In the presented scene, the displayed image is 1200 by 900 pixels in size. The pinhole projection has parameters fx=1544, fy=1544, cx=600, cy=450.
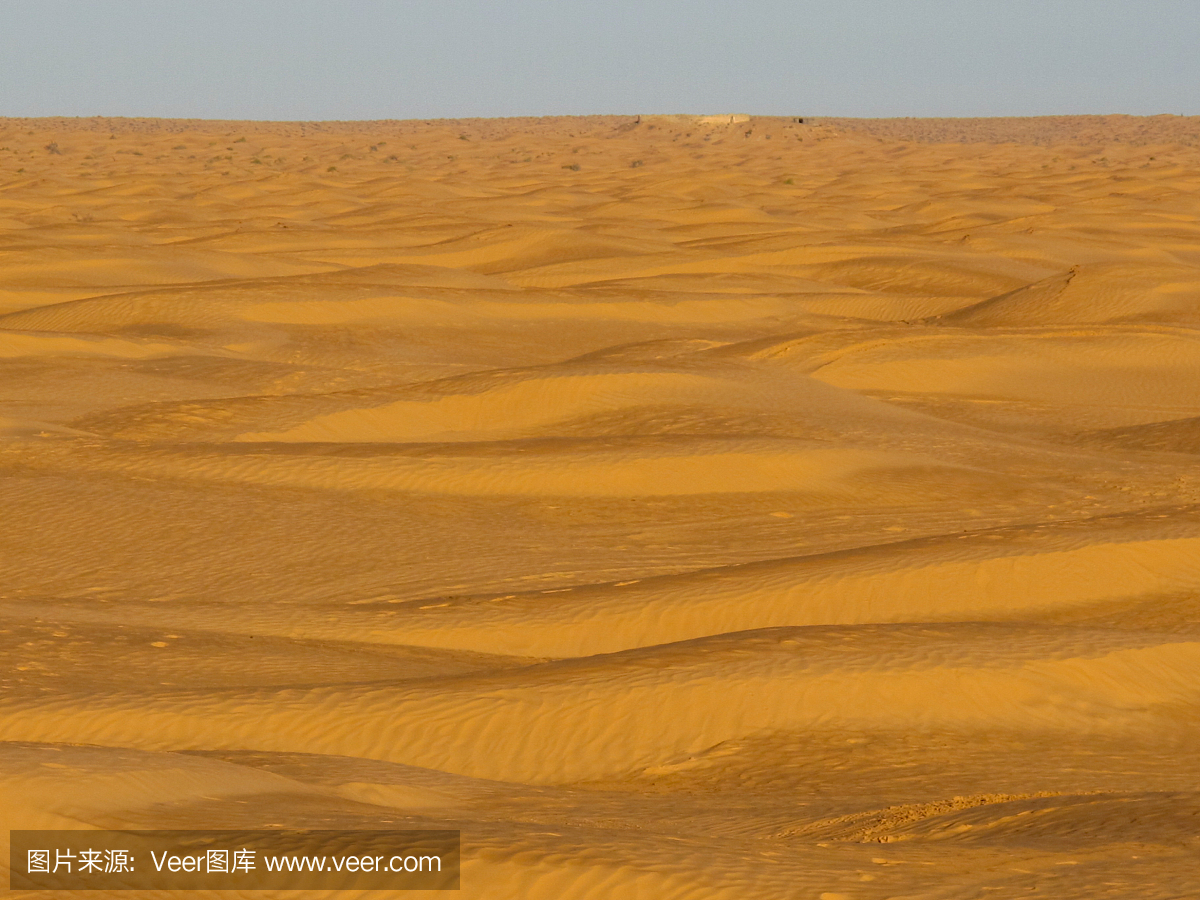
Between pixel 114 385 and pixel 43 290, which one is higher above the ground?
pixel 43 290

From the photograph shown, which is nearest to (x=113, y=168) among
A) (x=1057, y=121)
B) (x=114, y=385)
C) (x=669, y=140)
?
(x=669, y=140)

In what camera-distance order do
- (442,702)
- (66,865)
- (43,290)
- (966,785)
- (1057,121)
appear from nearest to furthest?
(66,865) → (966,785) → (442,702) → (43,290) → (1057,121)

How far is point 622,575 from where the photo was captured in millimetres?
6848

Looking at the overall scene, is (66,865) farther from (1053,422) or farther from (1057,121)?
(1057,121)

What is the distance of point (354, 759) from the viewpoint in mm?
4410

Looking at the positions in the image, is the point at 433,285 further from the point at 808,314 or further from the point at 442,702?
the point at 442,702

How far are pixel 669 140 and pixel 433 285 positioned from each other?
50964 mm

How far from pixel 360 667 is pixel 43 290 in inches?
506

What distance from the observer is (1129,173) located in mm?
43781

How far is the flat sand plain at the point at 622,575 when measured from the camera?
11.8 ft

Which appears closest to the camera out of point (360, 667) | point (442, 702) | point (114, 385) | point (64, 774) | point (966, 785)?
point (64, 774)

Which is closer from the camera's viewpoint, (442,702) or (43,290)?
(442,702)

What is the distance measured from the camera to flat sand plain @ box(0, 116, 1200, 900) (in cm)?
359

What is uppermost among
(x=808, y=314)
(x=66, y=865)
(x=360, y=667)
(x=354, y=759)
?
(x=808, y=314)
